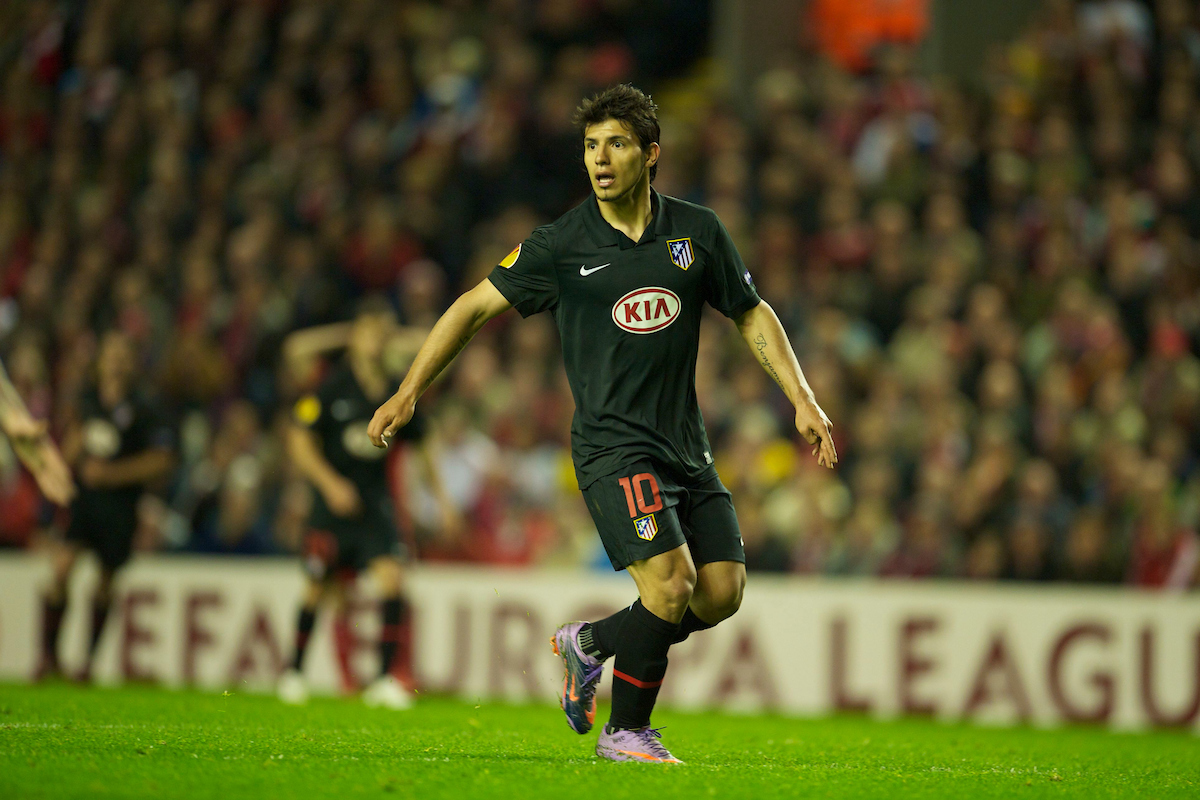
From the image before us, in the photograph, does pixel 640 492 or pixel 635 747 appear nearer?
pixel 640 492

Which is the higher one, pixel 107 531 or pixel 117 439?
pixel 117 439

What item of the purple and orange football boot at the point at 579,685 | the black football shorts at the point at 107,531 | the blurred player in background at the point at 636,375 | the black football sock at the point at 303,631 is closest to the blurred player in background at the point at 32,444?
the blurred player in background at the point at 636,375

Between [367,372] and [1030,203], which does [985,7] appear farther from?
[367,372]

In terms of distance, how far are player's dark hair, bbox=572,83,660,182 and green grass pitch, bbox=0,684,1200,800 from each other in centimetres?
237

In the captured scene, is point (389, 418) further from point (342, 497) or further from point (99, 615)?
point (99, 615)

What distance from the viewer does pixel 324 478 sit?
9883 mm

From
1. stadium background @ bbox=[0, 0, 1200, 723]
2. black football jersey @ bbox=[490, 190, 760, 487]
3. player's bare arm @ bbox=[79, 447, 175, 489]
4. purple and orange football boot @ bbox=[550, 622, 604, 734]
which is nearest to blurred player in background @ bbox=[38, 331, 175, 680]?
player's bare arm @ bbox=[79, 447, 175, 489]

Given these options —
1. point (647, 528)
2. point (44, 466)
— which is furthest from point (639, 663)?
point (44, 466)

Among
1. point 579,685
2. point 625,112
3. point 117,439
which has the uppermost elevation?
point 625,112

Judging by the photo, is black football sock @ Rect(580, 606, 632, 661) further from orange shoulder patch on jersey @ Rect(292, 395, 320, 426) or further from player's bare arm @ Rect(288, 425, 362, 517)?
orange shoulder patch on jersey @ Rect(292, 395, 320, 426)

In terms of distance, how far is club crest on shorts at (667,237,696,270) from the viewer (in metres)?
5.85

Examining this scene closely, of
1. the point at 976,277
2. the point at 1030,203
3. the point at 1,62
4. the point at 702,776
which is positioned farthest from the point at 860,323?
the point at 1,62

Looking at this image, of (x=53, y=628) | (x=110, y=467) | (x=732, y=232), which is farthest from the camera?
(x=732, y=232)

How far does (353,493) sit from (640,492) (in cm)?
470
